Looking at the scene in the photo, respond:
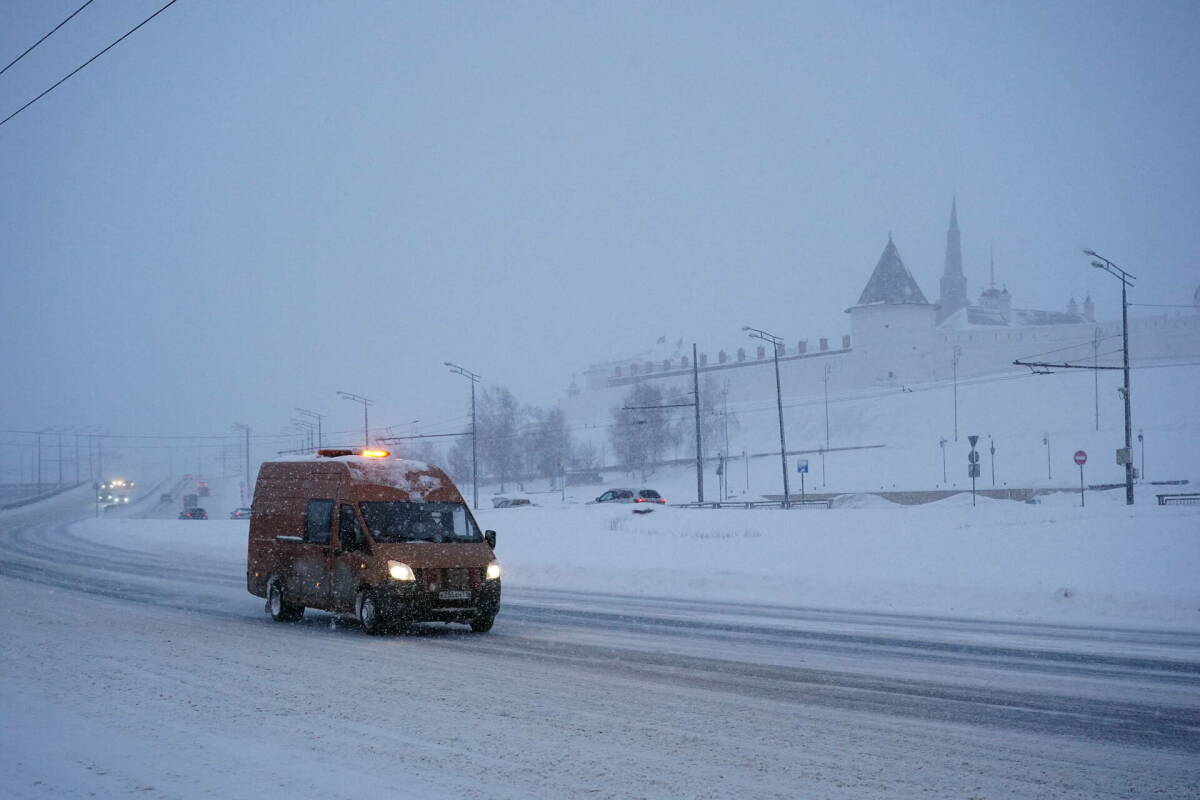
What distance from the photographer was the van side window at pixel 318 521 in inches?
632

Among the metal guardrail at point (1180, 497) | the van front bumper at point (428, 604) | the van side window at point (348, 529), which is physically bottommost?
the metal guardrail at point (1180, 497)

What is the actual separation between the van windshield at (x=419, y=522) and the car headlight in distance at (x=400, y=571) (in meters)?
0.75

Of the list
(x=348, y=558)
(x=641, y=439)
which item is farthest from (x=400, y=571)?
(x=641, y=439)

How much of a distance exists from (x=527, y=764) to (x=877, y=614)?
11.5 metres

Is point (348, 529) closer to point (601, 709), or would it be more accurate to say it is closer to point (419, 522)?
point (419, 522)

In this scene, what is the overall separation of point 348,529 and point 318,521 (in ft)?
3.14

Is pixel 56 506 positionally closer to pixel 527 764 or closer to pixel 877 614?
pixel 877 614

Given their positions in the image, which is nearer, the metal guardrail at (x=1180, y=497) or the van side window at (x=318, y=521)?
the van side window at (x=318, y=521)

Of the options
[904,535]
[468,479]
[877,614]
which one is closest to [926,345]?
[468,479]

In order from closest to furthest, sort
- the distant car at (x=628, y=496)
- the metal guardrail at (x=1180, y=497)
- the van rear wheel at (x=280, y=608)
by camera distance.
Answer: the van rear wheel at (x=280, y=608)
the metal guardrail at (x=1180, y=497)
the distant car at (x=628, y=496)

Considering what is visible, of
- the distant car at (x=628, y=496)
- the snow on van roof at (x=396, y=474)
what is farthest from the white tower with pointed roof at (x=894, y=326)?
the snow on van roof at (x=396, y=474)

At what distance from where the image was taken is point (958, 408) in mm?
129875

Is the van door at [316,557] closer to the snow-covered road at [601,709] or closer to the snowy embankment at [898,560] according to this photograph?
the snow-covered road at [601,709]

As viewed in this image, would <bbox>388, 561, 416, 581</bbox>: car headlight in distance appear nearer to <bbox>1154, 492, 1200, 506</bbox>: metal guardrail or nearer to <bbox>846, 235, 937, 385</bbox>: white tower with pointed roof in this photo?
<bbox>1154, 492, 1200, 506</bbox>: metal guardrail
